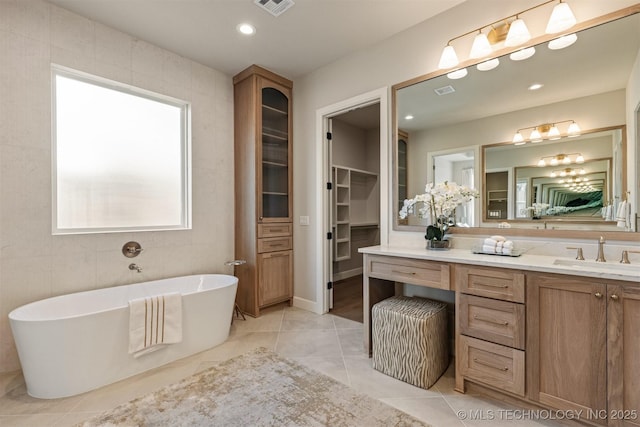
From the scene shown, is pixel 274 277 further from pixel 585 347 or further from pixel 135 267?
pixel 585 347

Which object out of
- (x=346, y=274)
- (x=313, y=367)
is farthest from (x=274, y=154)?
(x=346, y=274)

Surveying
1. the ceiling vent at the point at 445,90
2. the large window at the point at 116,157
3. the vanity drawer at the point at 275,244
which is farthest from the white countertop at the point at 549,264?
the large window at the point at 116,157

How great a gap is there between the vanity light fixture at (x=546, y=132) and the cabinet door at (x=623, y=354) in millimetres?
1055

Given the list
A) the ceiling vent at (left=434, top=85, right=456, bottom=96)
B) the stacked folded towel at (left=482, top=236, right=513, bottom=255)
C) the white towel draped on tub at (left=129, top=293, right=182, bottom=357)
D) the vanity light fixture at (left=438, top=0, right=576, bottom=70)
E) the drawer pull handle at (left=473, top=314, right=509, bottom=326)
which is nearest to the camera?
the drawer pull handle at (left=473, top=314, right=509, bottom=326)

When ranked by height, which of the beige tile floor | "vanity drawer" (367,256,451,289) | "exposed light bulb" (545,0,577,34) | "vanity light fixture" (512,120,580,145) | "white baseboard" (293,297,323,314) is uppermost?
"exposed light bulb" (545,0,577,34)

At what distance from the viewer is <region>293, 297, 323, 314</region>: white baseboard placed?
3389 mm

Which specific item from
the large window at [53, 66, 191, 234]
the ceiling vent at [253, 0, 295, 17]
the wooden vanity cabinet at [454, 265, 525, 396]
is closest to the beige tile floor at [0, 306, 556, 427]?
the wooden vanity cabinet at [454, 265, 525, 396]

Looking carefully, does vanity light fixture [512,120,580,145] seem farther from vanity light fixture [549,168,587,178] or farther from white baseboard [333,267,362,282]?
white baseboard [333,267,362,282]

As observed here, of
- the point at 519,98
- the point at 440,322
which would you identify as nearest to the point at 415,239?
the point at 440,322

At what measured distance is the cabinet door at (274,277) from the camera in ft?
11.0

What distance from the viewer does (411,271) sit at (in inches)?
83.5

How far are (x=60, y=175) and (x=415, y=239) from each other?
3.19m

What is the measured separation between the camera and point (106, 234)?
2635mm

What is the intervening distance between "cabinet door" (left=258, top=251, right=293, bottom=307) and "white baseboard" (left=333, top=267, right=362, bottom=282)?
1487 mm
